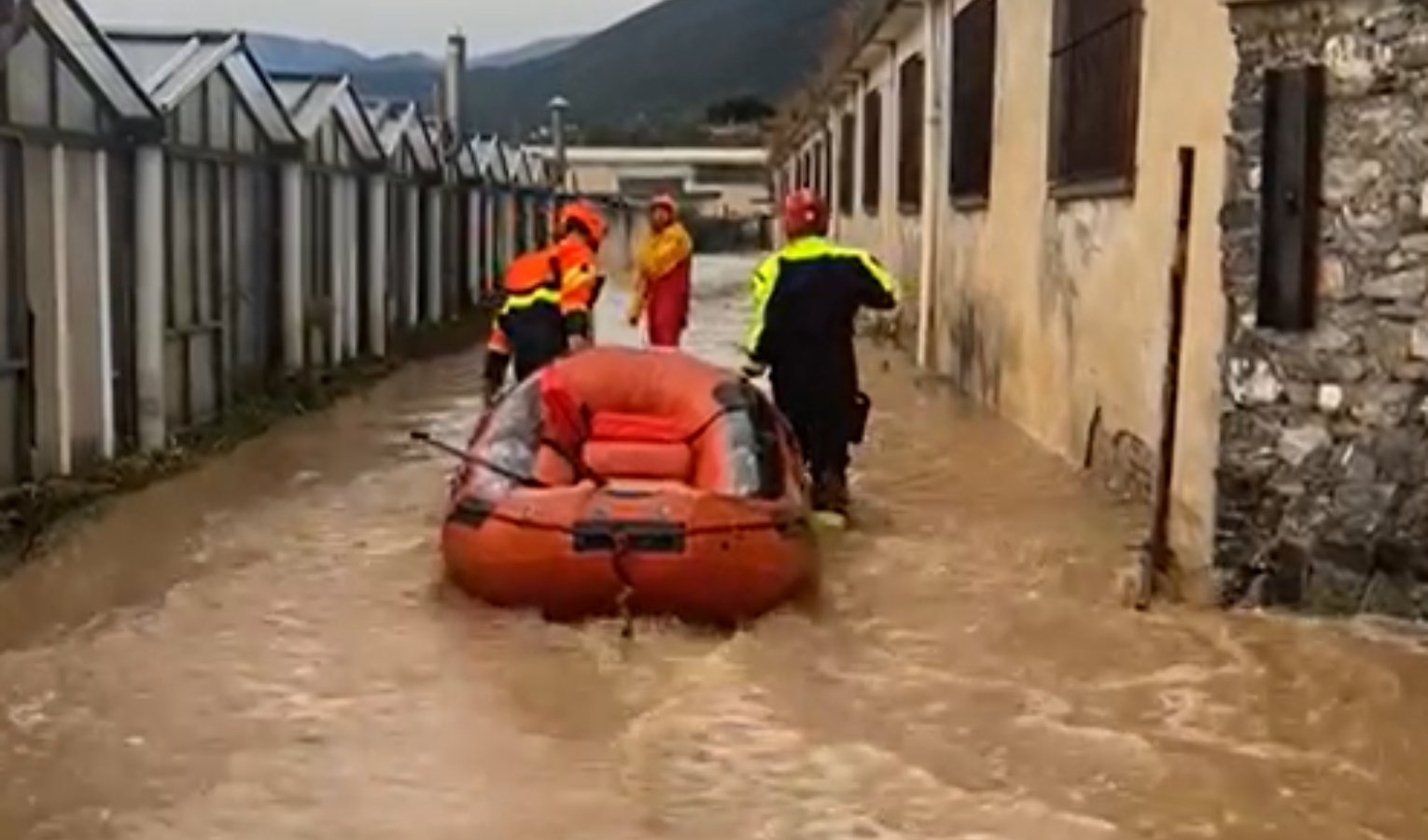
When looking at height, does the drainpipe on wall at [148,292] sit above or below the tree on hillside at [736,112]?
below

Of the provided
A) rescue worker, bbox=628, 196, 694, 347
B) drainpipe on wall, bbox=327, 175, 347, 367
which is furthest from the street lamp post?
rescue worker, bbox=628, 196, 694, 347

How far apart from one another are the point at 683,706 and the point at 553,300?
15.2ft

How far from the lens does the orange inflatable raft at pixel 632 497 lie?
7500mm

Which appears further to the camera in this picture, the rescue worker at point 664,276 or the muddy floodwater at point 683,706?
the rescue worker at point 664,276

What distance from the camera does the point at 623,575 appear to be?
24.5 ft

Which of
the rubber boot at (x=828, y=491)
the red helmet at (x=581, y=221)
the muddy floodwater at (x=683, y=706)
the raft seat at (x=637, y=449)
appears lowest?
the muddy floodwater at (x=683, y=706)

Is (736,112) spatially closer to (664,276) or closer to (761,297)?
(664,276)

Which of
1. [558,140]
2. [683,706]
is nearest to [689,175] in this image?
[558,140]

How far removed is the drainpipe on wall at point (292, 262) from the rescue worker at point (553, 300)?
4033 millimetres

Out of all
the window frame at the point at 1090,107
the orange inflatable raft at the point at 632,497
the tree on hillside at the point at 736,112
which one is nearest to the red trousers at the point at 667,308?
the window frame at the point at 1090,107

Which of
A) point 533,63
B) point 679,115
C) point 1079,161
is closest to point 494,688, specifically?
point 1079,161

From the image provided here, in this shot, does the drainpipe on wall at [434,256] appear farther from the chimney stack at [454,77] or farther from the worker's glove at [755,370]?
the worker's glove at [755,370]

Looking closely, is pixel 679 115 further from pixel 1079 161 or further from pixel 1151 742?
pixel 1151 742

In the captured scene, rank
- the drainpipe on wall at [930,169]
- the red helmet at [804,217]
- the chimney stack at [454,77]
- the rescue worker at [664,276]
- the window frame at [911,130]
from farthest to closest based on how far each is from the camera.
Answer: the chimney stack at [454,77] → the window frame at [911,130] → the drainpipe on wall at [930,169] → the rescue worker at [664,276] → the red helmet at [804,217]
